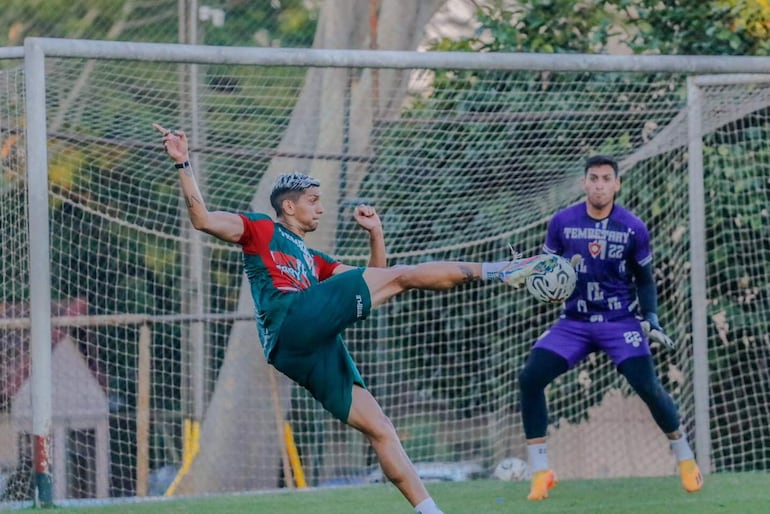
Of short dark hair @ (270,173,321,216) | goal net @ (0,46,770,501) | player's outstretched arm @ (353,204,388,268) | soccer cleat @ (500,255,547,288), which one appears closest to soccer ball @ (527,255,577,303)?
soccer cleat @ (500,255,547,288)

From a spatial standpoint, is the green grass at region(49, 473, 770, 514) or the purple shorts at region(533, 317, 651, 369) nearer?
the green grass at region(49, 473, 770, 514)

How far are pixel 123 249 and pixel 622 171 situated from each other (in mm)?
4005

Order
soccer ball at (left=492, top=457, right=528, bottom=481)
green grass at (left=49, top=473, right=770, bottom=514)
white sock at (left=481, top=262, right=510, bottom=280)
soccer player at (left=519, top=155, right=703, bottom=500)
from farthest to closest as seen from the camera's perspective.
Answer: soccer ball at (left=492, top=457, right=528, bottom=481)
soccer player at (left=519, top=155, right=703, bottom=500)
green grass at (left=49, top=473, right=770, bottom=514)
white sock at (left=481, top=262, right=510, bottom=280)

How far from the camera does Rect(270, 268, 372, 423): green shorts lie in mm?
6188

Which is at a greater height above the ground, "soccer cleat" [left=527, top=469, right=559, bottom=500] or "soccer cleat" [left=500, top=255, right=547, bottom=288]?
"soccer cleat" [left=500, top=255, right=547, bottom=288]

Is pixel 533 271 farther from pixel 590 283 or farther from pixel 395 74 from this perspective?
pixel 395 74

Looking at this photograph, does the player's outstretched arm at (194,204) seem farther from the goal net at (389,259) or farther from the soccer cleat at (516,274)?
the goal net at (389,259)

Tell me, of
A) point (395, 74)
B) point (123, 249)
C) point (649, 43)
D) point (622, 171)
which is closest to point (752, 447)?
point (622, 171)

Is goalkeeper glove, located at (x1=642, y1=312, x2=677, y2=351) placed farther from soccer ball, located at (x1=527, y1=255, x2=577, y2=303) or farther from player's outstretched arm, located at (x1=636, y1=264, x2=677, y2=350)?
soccer ball, located at (x1=527, y1=255, x2=577, y2=303)

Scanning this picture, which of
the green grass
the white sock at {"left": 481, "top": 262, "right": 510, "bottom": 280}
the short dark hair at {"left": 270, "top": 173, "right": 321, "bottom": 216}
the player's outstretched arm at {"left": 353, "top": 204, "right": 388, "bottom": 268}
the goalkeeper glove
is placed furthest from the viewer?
the goalkeeper glove

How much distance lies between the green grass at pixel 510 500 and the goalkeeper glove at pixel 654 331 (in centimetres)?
89

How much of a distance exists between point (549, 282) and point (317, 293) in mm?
1062

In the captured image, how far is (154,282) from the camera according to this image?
11.5m

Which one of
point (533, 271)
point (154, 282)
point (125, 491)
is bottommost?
point (125, 491)
